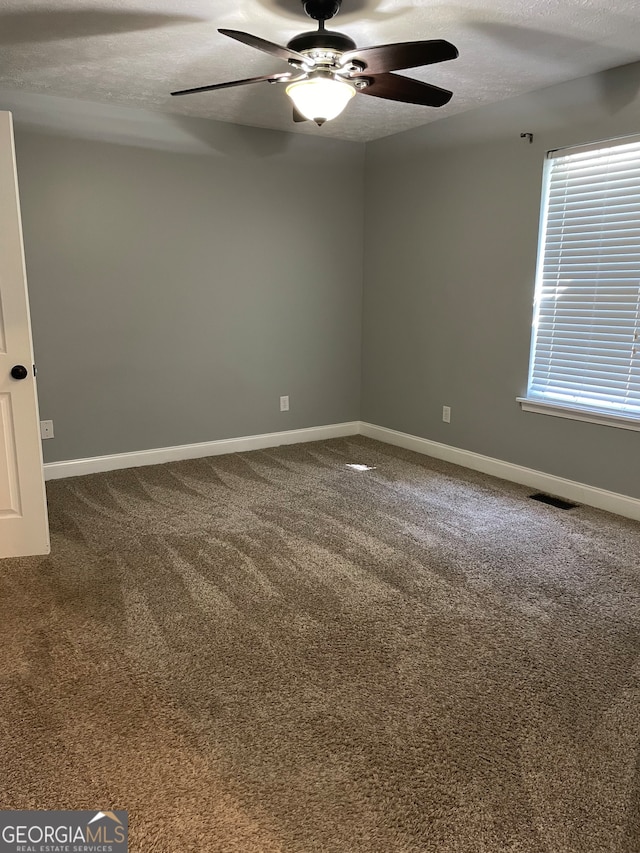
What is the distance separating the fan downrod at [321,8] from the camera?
95.0 inches

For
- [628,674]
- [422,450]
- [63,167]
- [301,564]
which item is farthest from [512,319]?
[63,167]

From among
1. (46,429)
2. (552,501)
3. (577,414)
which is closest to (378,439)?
(552,501)

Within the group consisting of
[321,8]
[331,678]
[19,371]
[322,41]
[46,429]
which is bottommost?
[331,678]

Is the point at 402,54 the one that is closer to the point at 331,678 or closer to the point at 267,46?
the point at 267,46

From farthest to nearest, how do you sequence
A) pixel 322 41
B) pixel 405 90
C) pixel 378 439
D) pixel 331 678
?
pixel 378 439, pixel 405 90, pixel 322 41, pixel 331 678

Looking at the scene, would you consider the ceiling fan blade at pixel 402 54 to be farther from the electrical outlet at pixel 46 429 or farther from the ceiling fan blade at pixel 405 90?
the electrical outlet at pixel 46 429

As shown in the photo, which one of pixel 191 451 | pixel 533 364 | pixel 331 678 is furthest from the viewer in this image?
pixel 191 451

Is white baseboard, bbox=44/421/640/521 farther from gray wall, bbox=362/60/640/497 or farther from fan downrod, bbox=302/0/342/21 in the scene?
fan downrod, bbox=302/0/342/21

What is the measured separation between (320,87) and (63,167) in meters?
2.19

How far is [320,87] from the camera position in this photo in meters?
2.48

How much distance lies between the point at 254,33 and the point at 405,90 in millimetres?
775

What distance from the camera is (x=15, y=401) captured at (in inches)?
112

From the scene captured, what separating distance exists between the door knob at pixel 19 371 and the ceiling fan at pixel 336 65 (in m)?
1.53

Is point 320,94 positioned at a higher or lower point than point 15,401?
higher
